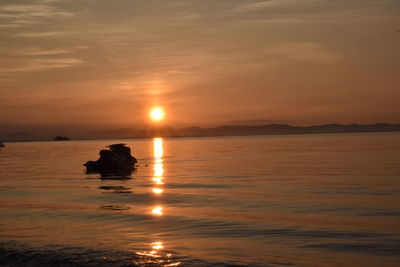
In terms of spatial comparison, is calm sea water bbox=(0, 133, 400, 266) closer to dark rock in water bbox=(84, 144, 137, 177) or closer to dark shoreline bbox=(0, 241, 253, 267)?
dark shoreline bbox=(0, 241, 253, 267)

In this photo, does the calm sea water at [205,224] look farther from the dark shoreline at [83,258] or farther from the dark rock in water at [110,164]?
the dark rock in water at [110,164]

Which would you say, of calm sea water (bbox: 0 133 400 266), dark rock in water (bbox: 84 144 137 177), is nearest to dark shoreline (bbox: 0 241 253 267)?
calm sea water (bbox: 0 133 400 266)

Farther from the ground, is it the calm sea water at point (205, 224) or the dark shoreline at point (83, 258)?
the dark shoreline at point (83, 258)

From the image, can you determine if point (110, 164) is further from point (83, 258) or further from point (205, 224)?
point (83, 258)

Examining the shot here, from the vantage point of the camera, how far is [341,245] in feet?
58.7

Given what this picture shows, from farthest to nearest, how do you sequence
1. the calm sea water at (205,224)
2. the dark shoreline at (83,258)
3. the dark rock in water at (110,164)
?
the dark rock in water at (110,164)
the calm sea water at (205,224)
the dark shoreline at (83,258)

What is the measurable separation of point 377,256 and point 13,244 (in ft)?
47.1

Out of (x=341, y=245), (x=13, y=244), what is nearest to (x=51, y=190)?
(x=13, y=244)

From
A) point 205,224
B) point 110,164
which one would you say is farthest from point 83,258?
point 110,164

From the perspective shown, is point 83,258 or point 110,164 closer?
point 83,258

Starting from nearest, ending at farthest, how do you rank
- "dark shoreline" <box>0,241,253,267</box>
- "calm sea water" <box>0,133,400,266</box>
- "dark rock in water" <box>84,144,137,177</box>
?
"dark shoreline" <box>0,241,253,267</box>
"calm sea water" <box>0,133,400,266</box>
"dark rock in water" <box>84,144,137,177</box>

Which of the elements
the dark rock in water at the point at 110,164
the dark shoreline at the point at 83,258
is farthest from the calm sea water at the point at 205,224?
the dark rock in water at the point at 110,164

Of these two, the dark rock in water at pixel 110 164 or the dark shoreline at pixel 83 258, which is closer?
the dark shoreline at pixel 83 258

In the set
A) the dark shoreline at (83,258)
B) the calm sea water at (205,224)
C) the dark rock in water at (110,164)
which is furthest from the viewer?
the dark rock in water at (110,164)
